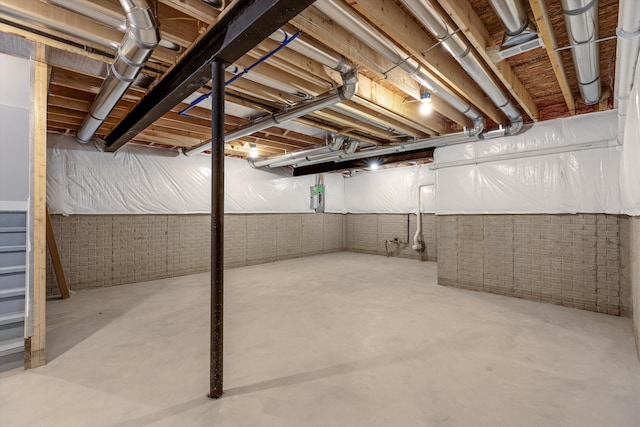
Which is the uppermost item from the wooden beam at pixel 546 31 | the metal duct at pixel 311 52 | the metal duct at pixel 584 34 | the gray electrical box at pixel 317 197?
the metal duct at pixel 311 52

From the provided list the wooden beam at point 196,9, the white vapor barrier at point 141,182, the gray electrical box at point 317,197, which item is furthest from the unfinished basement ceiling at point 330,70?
the gray electrical box at point 317,197

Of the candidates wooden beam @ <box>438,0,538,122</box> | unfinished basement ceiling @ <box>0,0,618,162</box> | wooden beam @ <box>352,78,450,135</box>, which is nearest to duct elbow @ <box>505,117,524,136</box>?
unfinished basement ceiling @ <box>0,0,618,162</box>

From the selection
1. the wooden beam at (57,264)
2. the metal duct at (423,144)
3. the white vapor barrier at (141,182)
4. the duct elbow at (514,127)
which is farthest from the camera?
the white vapor barrier at (141,182)

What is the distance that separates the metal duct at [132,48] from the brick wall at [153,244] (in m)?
2.71

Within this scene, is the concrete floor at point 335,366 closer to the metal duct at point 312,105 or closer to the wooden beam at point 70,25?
the metal duct at point 312,105

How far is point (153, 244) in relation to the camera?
5.12 m

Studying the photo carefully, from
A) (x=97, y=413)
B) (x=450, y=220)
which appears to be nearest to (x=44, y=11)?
(x=97, y=413)

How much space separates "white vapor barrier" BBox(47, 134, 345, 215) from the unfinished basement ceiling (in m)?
0.53

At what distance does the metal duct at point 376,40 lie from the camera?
1.65 metres

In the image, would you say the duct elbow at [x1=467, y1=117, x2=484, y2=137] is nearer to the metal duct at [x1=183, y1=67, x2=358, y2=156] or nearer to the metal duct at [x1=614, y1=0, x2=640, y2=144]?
the metal duct at [x1=614, y1=0, x2=640, y2=144]

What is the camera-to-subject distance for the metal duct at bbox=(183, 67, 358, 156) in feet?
8.05

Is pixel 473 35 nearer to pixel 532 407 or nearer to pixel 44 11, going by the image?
pixel 532 407

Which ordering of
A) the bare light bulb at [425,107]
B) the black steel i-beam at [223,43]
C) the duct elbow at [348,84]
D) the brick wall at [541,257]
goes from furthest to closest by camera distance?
the brick wall at [541,257]
the bare light bulb at [425,107]
the duct elbow at [348,84]
the black steel i-beam at [223,43]

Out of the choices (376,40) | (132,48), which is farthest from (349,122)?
(132,48)
